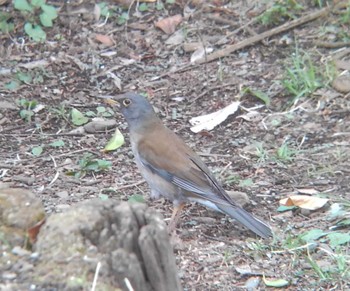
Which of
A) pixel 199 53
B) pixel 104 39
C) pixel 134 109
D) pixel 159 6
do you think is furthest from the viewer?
pixel 159 6

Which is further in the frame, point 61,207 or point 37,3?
point 37,3

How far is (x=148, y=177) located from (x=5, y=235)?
277 centimetres

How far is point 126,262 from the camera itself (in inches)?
152

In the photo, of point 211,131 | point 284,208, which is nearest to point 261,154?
point 211,131

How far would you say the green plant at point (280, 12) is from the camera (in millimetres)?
9727

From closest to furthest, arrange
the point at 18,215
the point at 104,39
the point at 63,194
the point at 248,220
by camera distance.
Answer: the point at 18,215 < the point at 248,220 < the point at 63,194 < the point at 104,39

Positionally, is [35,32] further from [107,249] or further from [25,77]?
[107,249]

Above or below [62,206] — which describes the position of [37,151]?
below

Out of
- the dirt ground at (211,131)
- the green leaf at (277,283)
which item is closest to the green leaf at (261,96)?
the dirt ground at (211,131)

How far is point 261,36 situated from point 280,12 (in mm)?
402

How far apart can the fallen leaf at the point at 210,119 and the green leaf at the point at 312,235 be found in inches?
86.7

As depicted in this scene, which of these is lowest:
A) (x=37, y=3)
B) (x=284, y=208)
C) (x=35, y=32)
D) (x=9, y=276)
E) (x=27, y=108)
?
(x=284, y=208)

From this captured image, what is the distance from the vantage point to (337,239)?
617 cm

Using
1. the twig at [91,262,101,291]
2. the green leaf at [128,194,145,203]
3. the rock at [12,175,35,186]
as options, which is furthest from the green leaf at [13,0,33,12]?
the twig at [91,262,101,291]
